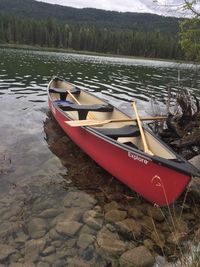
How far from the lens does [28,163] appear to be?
404 inches

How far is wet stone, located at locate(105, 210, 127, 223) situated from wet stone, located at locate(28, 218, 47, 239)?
1.51 metres

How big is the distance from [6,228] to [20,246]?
0.70m

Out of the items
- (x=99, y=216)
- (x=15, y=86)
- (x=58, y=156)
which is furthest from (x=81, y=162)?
(x=15, y=86)

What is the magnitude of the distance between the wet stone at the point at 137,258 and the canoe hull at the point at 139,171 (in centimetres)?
172

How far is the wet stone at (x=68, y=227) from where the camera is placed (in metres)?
6.73

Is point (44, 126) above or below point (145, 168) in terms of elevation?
below

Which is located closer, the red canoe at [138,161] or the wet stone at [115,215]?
the red canoe at [138,161]

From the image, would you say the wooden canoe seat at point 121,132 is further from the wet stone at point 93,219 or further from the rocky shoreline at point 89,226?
the wet stone at point 93,219

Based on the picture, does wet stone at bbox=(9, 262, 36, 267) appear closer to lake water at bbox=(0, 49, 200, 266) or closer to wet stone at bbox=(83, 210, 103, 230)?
lake water at bbox=(0, 49, 200, 266)

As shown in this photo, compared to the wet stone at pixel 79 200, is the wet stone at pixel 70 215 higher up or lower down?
higher up

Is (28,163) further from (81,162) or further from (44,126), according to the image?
(44,126)

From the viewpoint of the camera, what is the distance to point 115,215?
746cm

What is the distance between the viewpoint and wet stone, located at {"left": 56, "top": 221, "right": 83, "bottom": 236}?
22.1 feet

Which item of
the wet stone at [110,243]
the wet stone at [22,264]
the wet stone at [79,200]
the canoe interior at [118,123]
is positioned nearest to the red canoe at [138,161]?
the canoe interior at [118,123]
